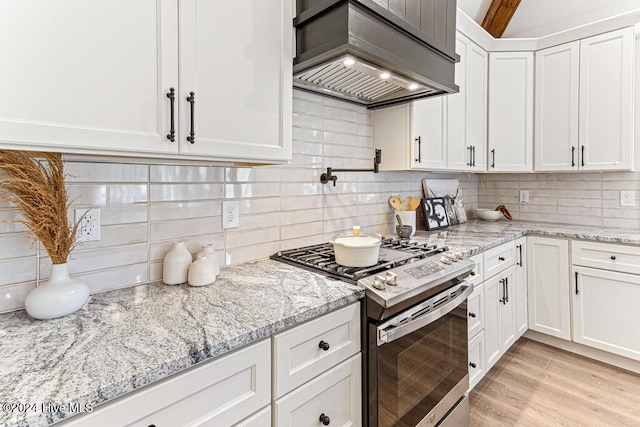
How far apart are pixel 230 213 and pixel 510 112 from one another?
2526 millimetres

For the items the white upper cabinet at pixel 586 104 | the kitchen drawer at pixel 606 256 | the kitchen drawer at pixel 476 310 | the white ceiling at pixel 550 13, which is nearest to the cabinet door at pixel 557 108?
the white upper cabinet at pixel 586 104

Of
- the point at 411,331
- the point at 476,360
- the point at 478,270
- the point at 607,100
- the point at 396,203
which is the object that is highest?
the point at 607,100

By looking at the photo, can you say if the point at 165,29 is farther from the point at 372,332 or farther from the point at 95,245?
the point at 372,332

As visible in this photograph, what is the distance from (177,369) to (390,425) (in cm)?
88

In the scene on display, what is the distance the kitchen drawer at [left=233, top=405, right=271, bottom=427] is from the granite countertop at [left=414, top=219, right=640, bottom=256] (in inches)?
51.5

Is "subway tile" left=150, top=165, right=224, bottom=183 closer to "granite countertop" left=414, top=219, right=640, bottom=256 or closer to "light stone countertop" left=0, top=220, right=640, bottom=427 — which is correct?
"light stone countertop" left=0, top=220, right=640, bottom=427

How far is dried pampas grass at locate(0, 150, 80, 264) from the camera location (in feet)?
3.01

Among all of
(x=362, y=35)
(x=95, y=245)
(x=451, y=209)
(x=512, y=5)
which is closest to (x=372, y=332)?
(x=95, y=245)

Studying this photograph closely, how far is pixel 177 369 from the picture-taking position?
0.73m

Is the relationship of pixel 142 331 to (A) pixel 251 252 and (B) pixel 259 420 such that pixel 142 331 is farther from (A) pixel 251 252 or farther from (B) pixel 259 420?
(A) pixel 251 252

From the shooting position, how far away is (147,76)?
3.13ft

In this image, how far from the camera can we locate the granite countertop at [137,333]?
63 centimetres

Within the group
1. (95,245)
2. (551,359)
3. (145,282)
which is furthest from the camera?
(551,359)

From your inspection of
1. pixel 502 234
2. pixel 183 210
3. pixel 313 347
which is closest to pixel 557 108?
pixel 502 234
